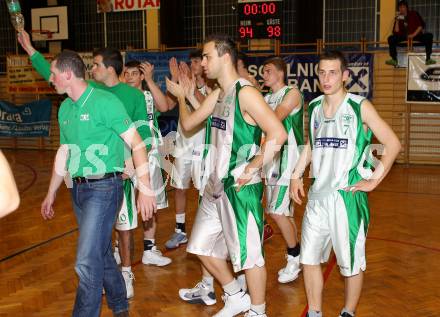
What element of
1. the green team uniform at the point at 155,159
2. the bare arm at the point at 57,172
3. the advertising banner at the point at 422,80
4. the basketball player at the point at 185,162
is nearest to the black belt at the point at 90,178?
the bare arm at the point at 57,172

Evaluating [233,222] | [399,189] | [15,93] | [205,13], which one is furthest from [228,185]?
[15,93]

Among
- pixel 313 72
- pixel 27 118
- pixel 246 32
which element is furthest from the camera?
pixel 27 118

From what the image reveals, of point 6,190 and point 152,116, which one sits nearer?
point 6,190

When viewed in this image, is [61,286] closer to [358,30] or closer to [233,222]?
[233,222]

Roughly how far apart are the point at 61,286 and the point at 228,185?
2276mm

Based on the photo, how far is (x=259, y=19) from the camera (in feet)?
42.4

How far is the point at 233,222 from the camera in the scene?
13.0 feet

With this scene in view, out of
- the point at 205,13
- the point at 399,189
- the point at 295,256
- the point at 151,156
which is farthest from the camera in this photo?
the point at 205,13

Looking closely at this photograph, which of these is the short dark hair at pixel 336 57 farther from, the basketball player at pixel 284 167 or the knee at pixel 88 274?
the knee at pixel 88 274

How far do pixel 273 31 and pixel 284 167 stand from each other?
7.92m

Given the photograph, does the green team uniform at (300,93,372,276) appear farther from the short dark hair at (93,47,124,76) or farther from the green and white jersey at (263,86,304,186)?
the short dark hair at (93,47,124,76)

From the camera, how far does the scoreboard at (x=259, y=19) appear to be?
502 inches

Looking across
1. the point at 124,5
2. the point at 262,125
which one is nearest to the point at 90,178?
the point at 262,125

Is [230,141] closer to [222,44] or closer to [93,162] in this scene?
[222,44]
